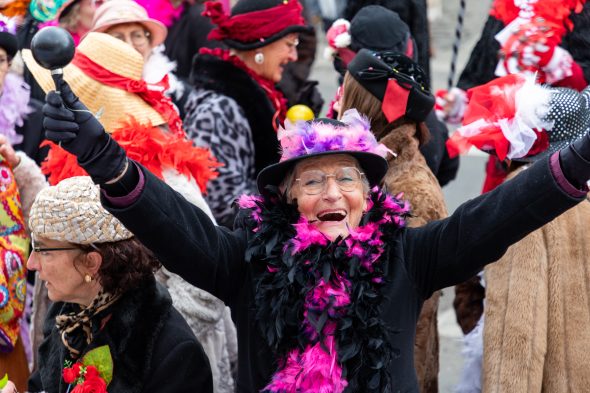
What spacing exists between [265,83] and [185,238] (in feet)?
8.39

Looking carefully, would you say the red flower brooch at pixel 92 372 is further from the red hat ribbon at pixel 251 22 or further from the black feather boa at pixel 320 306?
the red hat ribbon at pixel 251 22

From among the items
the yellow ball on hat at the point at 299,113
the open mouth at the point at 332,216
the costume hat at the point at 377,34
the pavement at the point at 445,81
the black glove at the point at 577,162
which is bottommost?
the pavement at the point at 445,81

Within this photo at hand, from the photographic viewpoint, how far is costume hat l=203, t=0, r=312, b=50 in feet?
16.8

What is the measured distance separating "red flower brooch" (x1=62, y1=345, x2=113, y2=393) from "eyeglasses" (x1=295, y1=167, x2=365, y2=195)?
0.86 metres

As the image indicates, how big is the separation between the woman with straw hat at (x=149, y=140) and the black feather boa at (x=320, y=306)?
3.22ft

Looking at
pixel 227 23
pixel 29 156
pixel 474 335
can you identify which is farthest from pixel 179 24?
pixel 474 335

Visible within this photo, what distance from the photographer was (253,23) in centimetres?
510

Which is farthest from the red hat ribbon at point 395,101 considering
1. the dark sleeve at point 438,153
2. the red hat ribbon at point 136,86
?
the red hat ribbon at point 136,86

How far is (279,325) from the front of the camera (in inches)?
113

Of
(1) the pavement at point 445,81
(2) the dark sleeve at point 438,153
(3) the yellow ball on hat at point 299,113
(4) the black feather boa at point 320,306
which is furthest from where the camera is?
(1) the pavement at point 445,81

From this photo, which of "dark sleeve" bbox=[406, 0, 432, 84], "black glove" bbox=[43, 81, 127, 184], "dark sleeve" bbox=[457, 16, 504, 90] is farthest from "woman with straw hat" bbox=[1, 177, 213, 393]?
"dark sleeve" bbox=[406, 0, 432, 84]

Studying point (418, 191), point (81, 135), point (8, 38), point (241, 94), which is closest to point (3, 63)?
point (8, 38)

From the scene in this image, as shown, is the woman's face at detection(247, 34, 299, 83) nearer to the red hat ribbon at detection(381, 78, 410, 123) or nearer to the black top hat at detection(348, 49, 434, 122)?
the black top hat at detection(348, 49, 434, 122)

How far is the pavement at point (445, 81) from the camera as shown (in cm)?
655
